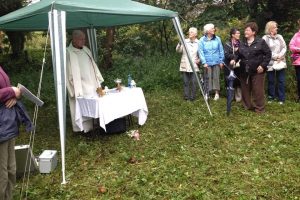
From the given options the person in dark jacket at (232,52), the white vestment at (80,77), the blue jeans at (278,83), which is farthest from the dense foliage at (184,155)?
the person in dark jacket at (232,52)

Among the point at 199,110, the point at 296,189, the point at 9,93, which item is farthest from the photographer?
the point at 199,110

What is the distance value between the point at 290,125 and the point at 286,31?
18.1ft

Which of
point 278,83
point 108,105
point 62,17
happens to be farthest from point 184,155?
point 278,83

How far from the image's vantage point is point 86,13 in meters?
6.98

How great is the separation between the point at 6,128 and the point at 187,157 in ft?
8.09

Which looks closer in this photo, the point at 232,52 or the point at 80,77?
the point at 80,77

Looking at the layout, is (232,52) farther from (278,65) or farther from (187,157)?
(187,157)

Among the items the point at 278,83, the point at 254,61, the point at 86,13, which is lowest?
the point at 278,83

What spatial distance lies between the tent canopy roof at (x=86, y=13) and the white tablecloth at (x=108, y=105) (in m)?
1.26

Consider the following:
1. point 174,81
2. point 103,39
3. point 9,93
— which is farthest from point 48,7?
point 103,39

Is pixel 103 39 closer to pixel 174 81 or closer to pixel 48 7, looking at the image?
pixel 174 81

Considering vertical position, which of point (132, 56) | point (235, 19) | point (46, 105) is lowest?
point (46, 105)

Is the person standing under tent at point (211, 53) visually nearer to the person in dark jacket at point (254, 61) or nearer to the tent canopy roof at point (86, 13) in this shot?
the person in dark jacket at point (254, 61)

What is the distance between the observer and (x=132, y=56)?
45.1 feet
